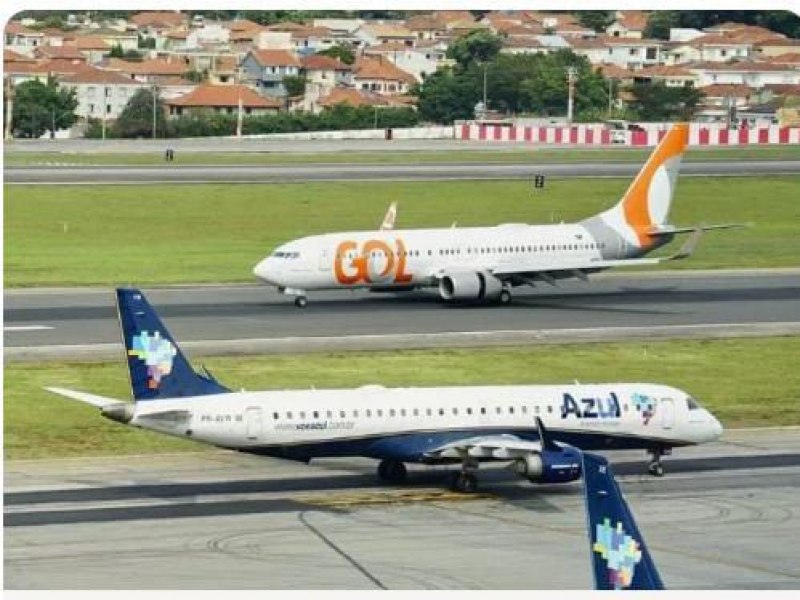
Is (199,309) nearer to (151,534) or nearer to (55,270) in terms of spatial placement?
(55,270)

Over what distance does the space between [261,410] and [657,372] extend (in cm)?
2890

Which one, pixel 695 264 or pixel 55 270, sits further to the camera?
pixel 695 264

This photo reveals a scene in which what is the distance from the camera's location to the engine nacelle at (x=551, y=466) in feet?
217

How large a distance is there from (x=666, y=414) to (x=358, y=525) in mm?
12856

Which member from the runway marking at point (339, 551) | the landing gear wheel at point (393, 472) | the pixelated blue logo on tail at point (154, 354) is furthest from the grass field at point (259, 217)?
the runway marking at point (339, 551)

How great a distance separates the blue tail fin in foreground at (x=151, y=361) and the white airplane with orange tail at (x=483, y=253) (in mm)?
41915

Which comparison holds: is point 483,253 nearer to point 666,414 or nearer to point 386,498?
point 666,414

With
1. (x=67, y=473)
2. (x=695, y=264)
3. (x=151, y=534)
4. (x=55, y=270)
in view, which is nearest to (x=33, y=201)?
(x=55, y=270)

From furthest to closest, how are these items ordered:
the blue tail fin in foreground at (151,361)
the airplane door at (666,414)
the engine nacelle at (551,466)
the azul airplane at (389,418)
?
the airplane door at (666,414) < the blue tail fin in foreground at (151,361) < the azul airplane at (389,418) < the engine nacelle at (551,466)

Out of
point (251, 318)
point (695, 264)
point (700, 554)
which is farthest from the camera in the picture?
point (695, 264)

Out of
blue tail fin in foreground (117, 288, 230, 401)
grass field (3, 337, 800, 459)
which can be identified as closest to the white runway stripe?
grass field (3, 337, 800, 459)

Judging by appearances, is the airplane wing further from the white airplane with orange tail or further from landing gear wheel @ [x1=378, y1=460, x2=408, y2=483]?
the white airplane with orange tail

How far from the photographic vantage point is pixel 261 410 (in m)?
67.3

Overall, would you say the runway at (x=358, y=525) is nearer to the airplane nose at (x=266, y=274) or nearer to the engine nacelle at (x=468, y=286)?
the engine nacelle at (x=468, y=286)
